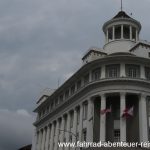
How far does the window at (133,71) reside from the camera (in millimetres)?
51500

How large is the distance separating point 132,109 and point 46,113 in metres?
26.6

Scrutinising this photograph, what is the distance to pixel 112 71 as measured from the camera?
2047 inches

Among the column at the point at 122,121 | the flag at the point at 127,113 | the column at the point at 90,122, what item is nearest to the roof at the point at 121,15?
the column at the point at 90,122

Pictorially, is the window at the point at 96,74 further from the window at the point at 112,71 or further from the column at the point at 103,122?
the column at the point at 103,122

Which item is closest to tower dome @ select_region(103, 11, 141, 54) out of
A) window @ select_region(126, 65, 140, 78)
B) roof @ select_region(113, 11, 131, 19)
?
roof @ select_region(113, 11, 131, 19)

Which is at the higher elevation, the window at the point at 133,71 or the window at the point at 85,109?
the window at the point at 133,71

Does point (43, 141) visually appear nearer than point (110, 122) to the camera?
No

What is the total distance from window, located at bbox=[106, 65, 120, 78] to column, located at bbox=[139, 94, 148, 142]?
4680 mm

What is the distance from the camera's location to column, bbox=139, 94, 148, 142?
4741 cm

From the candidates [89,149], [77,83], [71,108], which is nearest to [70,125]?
[71,108]

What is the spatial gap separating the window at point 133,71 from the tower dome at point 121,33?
858 centimetres

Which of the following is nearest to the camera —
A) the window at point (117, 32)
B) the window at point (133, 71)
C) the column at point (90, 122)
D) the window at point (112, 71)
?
the column at point (90, 122)

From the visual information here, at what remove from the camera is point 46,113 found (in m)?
71.2

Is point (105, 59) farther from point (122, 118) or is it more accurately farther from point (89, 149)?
point (89, 149)
